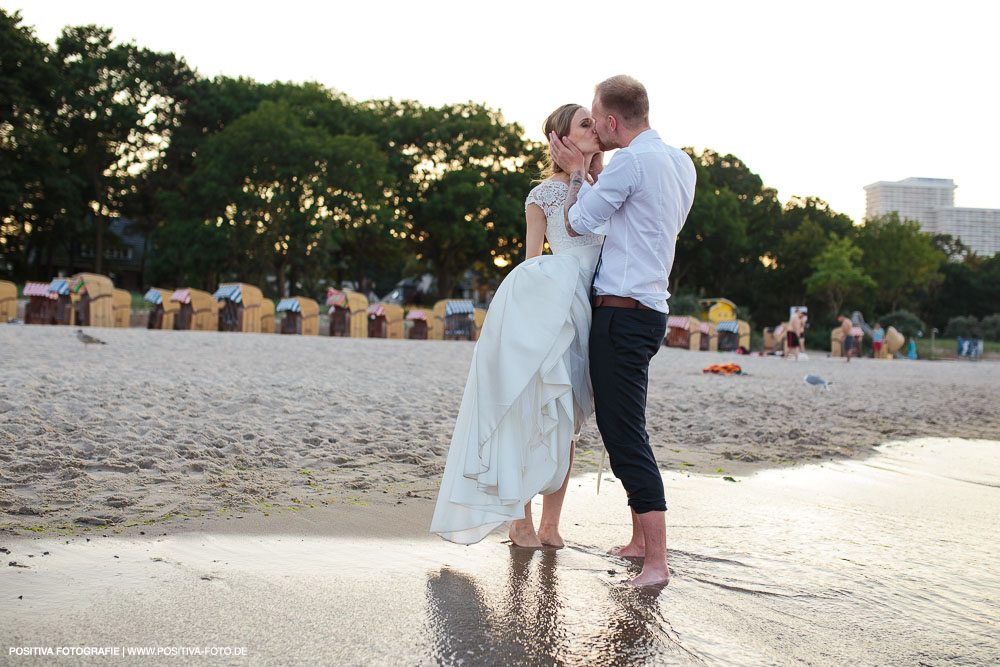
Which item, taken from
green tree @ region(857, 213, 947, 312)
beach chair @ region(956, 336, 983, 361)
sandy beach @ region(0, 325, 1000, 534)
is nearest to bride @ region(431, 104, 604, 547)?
sandy beach @ region(0, 325, 1000, 534)

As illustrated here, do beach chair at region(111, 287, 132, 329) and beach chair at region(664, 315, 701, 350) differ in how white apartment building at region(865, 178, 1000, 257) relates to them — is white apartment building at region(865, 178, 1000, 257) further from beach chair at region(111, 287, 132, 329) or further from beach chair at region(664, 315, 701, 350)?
beach chair at region(111, 287, 132, 329)

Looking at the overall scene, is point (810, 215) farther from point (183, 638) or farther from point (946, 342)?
point (183, 638)

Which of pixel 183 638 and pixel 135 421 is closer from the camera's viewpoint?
pixel 183 638

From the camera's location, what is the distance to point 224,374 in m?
8.32

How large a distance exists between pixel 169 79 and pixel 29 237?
410 inches

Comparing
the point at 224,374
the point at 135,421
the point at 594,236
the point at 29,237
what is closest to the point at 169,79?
the point at 29,237

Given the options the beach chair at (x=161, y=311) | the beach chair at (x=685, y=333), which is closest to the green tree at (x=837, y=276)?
the beach chair at (x=685, y=333)

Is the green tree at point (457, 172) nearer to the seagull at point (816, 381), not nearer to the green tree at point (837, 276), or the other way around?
the green tree at point (837, 276)

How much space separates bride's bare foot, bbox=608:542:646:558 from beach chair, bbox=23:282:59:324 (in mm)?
19271

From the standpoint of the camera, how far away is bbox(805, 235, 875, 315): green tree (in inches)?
1802

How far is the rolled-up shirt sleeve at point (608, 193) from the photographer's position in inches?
108

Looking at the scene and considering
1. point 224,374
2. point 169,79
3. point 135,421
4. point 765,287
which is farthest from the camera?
point 765,287

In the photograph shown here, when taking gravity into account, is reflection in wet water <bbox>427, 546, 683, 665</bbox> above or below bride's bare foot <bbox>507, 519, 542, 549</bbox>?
below

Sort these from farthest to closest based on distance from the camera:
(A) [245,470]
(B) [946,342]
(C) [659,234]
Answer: (B) [946,342] < (A) [245,470] < (C) [659,234]
